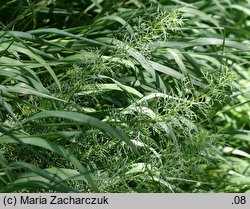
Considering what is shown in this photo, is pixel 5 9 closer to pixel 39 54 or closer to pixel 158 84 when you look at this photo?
pixel 39 54

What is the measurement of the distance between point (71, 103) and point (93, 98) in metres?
0.24

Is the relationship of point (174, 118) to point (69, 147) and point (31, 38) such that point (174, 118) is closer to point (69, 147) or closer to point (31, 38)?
point (69, 147)

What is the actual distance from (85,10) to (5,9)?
1.08ft

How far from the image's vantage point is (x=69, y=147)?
1843mm

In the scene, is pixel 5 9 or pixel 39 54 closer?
pixel 39 54

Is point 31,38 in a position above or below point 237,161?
above

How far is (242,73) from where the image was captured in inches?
116

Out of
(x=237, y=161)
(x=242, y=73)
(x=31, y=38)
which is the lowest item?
(x=237, y=161)
